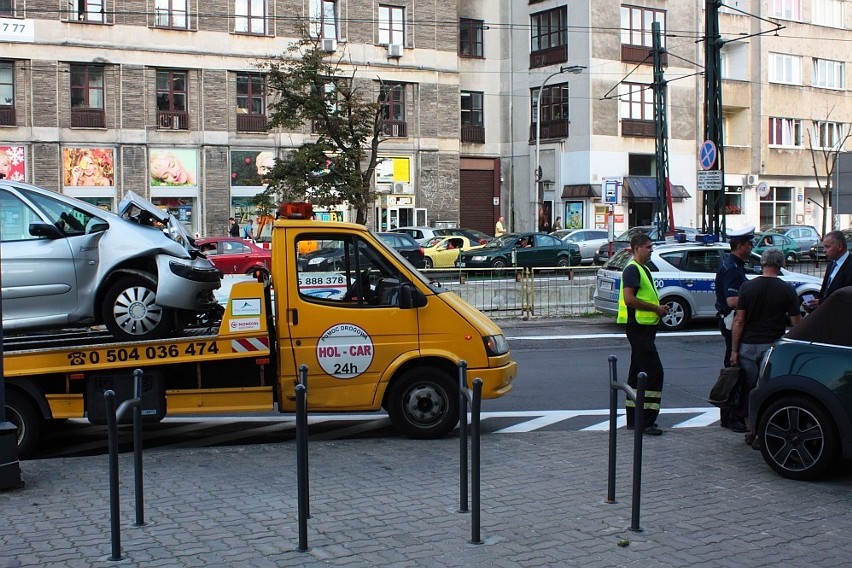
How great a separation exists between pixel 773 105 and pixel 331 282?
5376 centimetres

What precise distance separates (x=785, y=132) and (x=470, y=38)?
20228 mm

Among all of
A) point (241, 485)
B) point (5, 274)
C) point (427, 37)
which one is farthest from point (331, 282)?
point (427, 37)

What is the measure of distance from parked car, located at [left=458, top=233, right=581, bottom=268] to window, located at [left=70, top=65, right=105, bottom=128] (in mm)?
17645

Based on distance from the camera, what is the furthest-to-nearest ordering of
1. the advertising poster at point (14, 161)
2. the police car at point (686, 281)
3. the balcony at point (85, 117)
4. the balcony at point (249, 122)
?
the balcony at point (249, 122) < the balcony at point (85, 117) < the advertising poster at point (14, 161) < the police car at point (686, 281)

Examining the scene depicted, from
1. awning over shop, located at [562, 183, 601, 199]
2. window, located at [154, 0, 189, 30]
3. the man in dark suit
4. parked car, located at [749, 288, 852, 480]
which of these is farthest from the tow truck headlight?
awning over shop, located at [562, 183, 601, 199]

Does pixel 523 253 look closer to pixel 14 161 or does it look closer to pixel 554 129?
pixel 554 129

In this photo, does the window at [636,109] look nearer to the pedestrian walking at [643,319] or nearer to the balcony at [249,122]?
the balcony at [249,122]

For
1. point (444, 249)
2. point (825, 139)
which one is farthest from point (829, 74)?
point (444, 249)

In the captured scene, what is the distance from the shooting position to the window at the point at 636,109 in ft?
170

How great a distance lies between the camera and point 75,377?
28.5 feet

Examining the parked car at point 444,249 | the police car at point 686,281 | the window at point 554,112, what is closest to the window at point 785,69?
the window at point 554,112

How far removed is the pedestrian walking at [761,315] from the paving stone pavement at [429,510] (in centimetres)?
87

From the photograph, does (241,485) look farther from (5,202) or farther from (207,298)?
(5,202)

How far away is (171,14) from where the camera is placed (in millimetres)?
42656
